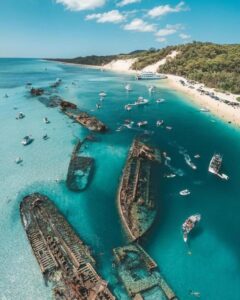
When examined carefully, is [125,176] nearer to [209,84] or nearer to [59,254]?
[59,254]

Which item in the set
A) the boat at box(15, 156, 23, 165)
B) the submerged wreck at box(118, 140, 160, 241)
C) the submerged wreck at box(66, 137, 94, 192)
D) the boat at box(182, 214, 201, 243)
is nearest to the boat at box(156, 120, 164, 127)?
the submerged wreck at box(118, 140, 160, 241)

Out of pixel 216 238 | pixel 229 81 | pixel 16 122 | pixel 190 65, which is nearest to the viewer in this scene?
pixel 216 238

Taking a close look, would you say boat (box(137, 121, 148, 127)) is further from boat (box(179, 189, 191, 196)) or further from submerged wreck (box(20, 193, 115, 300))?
submerged wreck (box(20, 193, 115, 300))

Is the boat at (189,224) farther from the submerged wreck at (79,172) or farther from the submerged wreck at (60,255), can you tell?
the submerged wreck at (79,172)

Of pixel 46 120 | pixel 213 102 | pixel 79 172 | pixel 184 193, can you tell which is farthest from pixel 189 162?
pixel 213 102

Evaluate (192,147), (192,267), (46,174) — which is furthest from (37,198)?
(192,147)

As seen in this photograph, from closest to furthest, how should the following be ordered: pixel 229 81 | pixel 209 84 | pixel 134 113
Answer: pixel 134 113, pixel 229 81, pixel 209 84

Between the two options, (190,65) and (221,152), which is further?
(190,65)

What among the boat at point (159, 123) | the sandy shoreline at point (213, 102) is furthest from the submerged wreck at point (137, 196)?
the sandy shoreline at point (213, 102)
